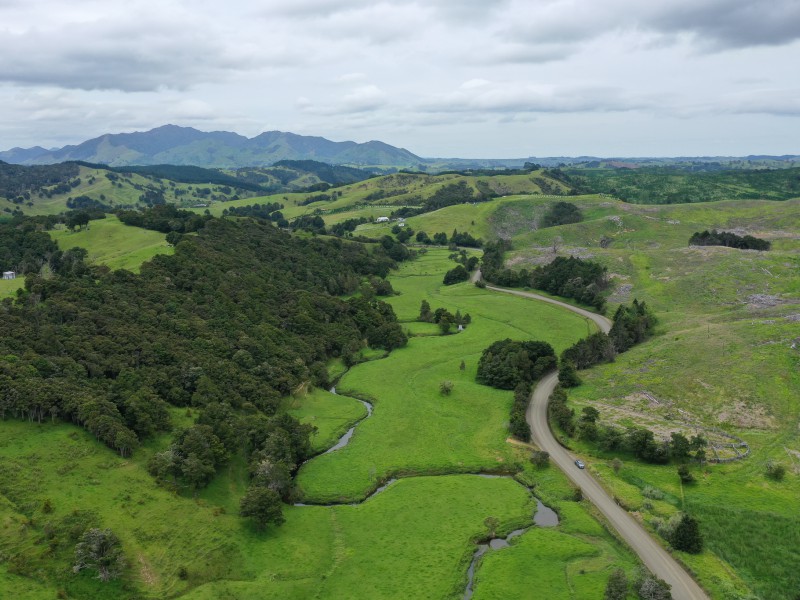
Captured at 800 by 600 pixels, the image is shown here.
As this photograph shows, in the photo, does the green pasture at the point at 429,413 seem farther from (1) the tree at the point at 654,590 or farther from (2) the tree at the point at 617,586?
(1) the tree at the point at 654,590

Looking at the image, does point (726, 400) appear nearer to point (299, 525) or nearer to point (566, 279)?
point (299, 525)

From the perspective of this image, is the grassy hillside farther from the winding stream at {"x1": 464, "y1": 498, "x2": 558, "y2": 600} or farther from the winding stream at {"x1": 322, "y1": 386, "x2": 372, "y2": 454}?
the winding stream at {"x1": 322, "y1": 386, "x2": 372, "y2": 454}

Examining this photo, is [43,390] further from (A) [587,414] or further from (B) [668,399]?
(B) [668,399]

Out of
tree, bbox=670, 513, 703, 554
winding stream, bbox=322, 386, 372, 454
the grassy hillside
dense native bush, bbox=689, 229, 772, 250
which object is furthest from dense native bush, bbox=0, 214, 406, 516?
dense native bush, bbox=689, 229, 772, 250

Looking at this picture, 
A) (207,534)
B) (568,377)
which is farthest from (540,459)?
(207,534)

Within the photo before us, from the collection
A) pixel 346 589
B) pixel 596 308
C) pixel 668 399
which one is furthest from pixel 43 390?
pixel 596 308
